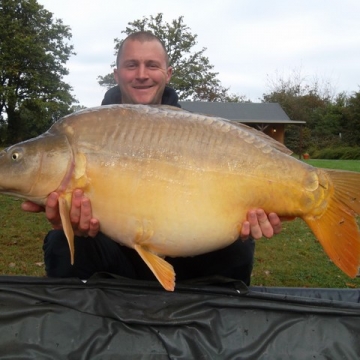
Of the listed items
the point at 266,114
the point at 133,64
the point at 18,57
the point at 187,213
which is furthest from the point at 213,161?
the point at 266,114

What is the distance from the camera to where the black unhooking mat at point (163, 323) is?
51.8 inches

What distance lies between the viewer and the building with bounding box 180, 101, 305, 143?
75.2 feet

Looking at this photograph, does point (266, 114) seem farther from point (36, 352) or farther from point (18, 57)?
point (36, 352)

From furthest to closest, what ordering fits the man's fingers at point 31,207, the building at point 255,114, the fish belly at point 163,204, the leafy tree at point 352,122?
the leafy tree at point 352,122 → the building at point 255,114 → the man's fingers at point 31,207 → the fish belly at point 163,204

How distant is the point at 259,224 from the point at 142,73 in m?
1.10

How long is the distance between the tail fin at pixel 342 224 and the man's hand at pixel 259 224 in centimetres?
12

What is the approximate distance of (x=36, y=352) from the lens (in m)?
1.29

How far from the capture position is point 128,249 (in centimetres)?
182

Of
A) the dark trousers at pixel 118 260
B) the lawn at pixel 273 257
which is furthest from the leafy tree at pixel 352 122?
the dark trousers at pixel 118 260

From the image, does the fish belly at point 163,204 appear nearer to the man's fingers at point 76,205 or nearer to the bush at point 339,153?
the man's fingers at point 76,205

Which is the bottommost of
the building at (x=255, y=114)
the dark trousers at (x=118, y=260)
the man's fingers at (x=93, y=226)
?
the dark trousers at (x=118, y=260)

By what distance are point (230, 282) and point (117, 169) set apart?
0.51 m

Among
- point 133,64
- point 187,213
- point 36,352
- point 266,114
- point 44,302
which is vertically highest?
point 266,114

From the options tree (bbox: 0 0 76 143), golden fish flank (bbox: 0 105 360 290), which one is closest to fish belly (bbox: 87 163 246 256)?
golden fish flank (bbox: 0 105 360 290)
